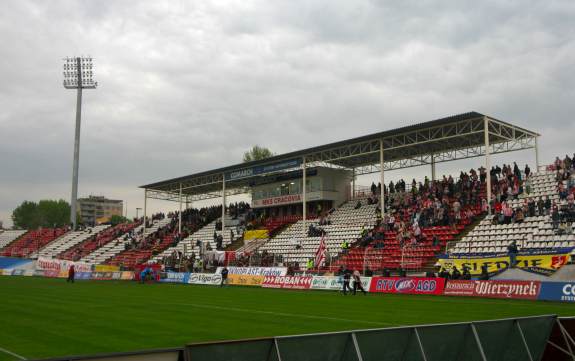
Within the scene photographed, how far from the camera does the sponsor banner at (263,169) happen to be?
53.6 m

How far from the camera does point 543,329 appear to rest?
31.3 feet

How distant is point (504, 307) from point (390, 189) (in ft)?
→ 97.3

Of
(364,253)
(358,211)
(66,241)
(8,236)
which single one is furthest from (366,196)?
(8,236)

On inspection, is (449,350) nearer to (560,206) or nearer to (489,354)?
(489,354)

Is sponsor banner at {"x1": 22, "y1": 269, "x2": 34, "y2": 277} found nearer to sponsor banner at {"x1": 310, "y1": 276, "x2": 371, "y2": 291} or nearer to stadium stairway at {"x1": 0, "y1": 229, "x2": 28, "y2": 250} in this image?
stadium stairway at {"x1": 0, "y1": 229, "x2": 28, "y2": 250}

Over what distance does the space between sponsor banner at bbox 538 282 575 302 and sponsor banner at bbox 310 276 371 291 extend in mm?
10530

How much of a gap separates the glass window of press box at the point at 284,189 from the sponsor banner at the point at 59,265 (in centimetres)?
1924

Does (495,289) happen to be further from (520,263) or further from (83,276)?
(83,276)

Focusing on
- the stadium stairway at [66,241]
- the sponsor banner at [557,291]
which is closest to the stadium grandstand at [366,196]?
the sponsor banner at [557,291]

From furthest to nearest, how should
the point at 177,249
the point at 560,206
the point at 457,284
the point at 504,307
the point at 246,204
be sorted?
the point at 246,204, the point at 177,249, the point at 560,206, the point at 457,284, the point at 504,307

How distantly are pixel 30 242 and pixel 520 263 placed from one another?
7546cm

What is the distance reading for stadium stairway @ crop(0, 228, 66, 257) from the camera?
83.2 metres

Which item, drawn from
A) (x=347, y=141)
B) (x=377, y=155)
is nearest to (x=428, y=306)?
(x=347, y=141)

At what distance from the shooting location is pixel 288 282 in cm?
3944
